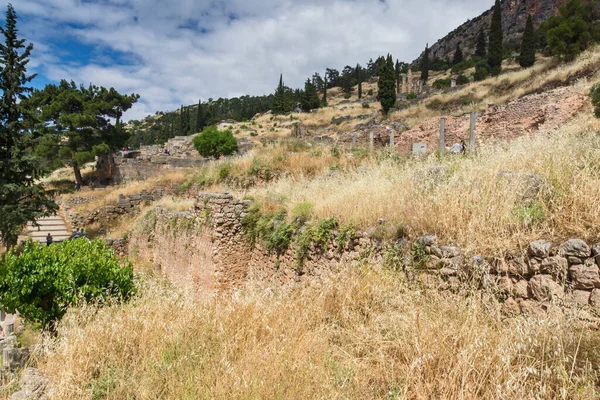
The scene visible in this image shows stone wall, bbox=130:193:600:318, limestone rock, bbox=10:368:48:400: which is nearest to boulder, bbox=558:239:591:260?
stone wall, bbox=130:193:600:318

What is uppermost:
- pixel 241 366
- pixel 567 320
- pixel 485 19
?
pixel 485 19

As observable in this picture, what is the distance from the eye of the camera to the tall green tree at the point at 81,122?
32.0m

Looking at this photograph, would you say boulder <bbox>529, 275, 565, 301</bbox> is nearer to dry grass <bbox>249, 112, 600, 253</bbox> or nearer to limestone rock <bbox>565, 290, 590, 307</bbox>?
limestone rock <bbox>565, 290, 590, 307</bbox>

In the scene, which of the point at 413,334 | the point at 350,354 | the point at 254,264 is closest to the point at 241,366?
the point at 350,354

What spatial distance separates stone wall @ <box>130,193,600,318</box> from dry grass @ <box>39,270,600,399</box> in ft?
0.99

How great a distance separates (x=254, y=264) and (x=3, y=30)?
59.2 feet

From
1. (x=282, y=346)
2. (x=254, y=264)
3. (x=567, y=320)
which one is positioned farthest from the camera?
(x=254, y=264)

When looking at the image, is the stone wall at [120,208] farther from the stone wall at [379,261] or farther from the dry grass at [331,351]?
the dry grass at [331,351]

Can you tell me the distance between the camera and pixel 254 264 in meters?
8.55

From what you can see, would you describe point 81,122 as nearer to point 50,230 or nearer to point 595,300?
point 50,230

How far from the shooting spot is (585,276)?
2.89 m

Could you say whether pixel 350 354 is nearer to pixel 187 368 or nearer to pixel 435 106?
pixel 187 368

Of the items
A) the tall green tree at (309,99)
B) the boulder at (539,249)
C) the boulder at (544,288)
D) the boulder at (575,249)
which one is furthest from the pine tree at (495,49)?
the boulder at (544,288)

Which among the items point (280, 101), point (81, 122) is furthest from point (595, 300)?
point (280, 101)
